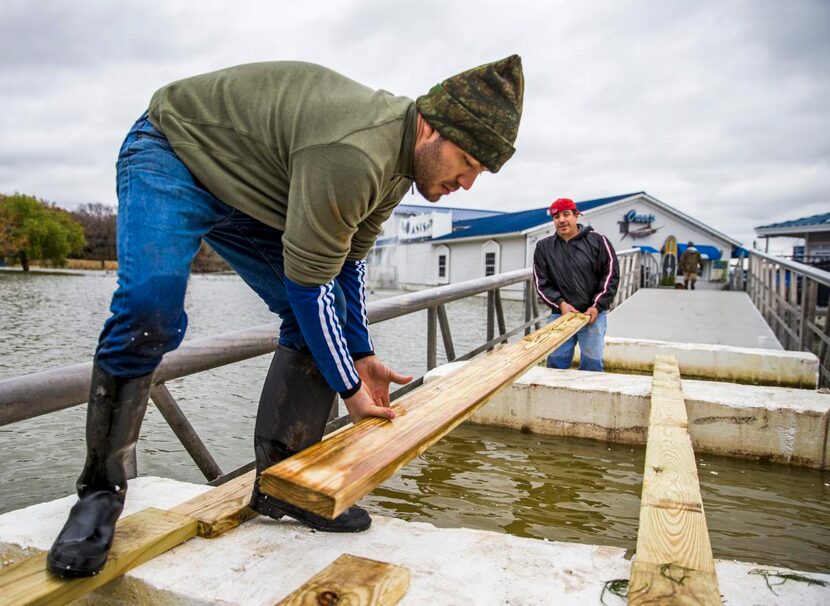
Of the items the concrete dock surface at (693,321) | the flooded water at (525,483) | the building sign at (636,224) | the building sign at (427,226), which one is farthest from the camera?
the building sign at (427,226)

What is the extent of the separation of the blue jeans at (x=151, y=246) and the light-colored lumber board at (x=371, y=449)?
0.48 m

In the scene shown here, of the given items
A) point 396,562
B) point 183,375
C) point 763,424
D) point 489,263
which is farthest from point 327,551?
point 489,263

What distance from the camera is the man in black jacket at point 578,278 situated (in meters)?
5.71

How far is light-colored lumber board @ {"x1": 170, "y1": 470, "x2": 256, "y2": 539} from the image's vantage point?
5.83 feet

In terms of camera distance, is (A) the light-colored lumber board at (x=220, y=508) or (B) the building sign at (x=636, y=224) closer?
(A) the light-colored lumber board at (x=220, y=508)

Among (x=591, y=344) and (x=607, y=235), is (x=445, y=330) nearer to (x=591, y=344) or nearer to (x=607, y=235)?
(x=591, y=344)

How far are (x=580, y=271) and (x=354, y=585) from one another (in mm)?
4830

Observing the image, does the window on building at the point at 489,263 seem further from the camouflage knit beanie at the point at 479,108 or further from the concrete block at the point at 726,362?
the camouflage knit beanie at the point at 479,108

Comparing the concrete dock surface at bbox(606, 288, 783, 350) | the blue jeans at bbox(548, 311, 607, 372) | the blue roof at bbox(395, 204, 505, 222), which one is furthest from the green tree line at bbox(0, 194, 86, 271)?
the blue jeans at bbox(548, 311, 607, 372)

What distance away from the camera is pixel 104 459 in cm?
159

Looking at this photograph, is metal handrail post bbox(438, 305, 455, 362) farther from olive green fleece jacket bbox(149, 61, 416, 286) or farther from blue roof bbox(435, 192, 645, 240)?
blue roof bbox(435, 192, 645, 240)

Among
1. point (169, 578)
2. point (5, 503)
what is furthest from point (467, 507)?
point (5, 503)

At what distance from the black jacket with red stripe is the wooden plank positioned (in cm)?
468

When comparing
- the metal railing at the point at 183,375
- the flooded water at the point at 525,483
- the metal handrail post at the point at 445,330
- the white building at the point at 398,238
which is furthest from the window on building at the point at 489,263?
the metal railing at the point at 183,375
